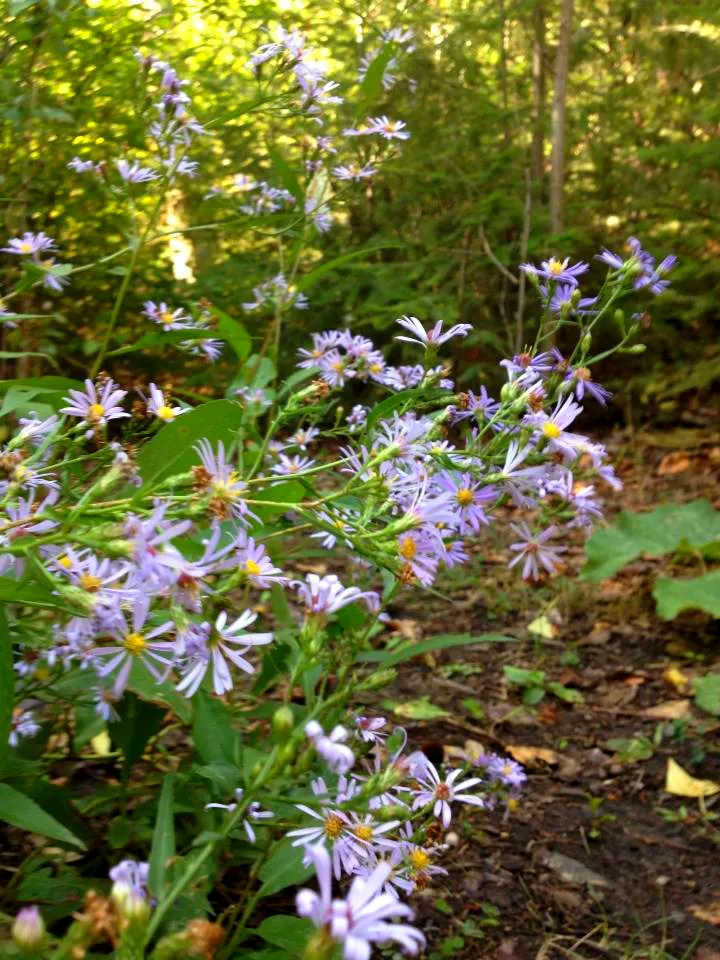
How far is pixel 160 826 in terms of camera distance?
75cm

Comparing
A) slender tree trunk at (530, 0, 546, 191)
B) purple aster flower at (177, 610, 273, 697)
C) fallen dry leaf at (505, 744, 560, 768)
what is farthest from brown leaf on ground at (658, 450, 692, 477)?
purple aster flower at (177, 610, 273, 697)

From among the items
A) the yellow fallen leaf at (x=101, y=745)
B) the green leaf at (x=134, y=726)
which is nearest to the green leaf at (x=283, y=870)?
the green leaf at (x=134, y=726)

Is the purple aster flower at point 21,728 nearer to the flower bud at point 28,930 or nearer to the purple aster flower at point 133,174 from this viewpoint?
the flower bud at point 28,930

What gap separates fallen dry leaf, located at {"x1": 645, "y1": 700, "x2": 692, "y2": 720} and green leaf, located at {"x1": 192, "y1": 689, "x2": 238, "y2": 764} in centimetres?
131

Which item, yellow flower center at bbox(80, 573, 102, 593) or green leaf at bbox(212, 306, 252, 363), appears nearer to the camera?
yellow flower center at bbox(80, 573, 102, 593)

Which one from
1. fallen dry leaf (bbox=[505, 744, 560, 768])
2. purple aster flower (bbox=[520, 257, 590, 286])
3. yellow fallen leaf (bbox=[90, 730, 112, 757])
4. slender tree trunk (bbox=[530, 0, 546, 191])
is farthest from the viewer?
slender tree trunk (bbox=[530, 0, 546, 191])

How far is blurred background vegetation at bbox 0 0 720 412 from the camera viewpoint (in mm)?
3277

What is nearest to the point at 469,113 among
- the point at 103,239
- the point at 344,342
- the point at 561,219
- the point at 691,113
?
the point at 561,219

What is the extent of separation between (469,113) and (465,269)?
67 centimetres

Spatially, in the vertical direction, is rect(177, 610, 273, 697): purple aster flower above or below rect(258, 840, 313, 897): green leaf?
above

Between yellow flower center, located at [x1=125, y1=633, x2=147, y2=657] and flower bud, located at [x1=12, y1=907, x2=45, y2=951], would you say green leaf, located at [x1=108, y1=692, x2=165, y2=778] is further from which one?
flower bud, located at [x1=12, y1=907, x2=45, y2=951]

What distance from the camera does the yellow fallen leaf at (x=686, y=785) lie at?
5.94ft

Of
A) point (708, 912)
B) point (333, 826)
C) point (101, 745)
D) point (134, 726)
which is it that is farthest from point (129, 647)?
point (708, 912)

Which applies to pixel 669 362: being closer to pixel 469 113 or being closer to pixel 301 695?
pixel 469 113
